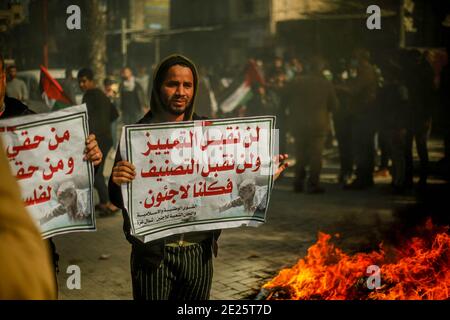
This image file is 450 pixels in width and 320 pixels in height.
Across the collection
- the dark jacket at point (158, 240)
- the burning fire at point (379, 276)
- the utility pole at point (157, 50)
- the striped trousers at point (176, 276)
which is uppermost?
the utility pole at point (157, 50)

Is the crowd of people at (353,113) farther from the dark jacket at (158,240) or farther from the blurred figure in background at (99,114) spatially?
the dark jacket at (158,240)

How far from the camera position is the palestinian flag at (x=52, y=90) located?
765 cm

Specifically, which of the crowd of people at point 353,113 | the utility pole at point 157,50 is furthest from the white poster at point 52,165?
the utility pole at point 157,50

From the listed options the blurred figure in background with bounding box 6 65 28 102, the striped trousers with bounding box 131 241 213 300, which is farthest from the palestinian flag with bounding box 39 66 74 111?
the striped trousers with bounding box 131 241 213 300

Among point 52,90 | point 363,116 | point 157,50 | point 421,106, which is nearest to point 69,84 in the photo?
point 52,90

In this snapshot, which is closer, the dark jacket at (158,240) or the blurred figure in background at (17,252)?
the blurred figure in background at (17,252)

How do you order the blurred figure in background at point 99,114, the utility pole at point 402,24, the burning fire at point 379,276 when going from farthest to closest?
the utility pole at point 402,24 → the blurred figure in background at point 99,114 → the burning fire at point 379,276

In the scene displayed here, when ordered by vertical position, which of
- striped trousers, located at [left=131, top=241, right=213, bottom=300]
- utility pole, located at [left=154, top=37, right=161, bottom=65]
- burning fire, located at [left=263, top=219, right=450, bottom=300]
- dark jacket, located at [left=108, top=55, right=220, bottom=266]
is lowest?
burning fire, located at [left=263, top=219, right=450, bottom=300]

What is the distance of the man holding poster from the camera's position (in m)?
2.85

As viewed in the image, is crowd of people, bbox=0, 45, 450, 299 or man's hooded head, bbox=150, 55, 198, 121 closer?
man's hooded head, bbox=150, 55, 198, 121

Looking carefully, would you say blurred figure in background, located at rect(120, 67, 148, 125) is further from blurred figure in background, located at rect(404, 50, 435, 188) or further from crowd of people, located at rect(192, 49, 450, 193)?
blurred figure in background, located at rect(404, 50, 435, 188)

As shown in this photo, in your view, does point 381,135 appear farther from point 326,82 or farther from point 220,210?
point 220,210

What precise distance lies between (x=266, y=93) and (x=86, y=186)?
9.69 meters
